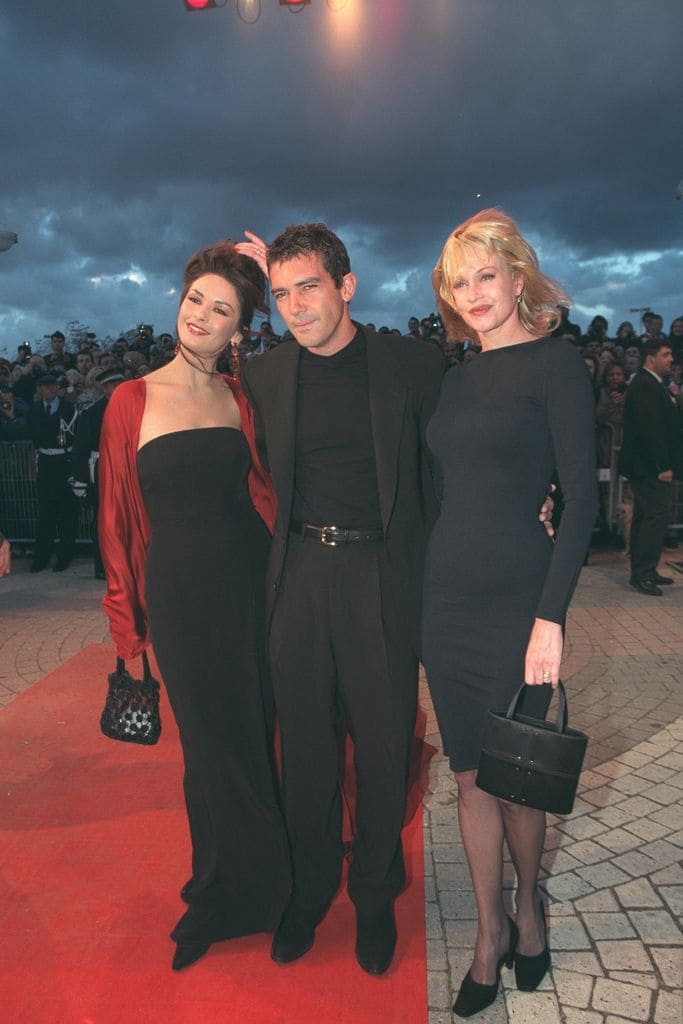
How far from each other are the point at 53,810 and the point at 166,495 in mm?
2090

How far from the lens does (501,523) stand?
2438mm

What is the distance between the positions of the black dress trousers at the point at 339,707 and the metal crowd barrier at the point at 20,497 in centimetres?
809

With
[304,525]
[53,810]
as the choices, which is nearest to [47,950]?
[53,810]

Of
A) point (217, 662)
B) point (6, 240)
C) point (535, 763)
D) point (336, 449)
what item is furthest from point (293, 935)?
point (6, 240)

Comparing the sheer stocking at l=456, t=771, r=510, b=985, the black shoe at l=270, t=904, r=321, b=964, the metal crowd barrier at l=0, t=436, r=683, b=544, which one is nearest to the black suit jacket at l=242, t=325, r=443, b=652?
the sheer stocking at l=456, t=771, r=510, b=985

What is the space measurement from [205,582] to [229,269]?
1142 mm

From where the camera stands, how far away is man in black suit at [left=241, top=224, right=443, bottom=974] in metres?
2.71

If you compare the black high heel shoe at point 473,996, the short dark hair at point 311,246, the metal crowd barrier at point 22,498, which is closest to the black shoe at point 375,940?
the black high heel shoe at point 473,996

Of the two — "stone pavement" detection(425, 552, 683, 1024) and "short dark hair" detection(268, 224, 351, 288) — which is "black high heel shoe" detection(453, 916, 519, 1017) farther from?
"short dark hair" detection(268, 224, 351, 288)

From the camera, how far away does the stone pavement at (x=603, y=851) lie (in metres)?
2.66

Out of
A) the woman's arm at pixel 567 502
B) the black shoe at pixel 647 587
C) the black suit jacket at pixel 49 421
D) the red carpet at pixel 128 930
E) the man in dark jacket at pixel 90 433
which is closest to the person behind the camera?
the woman's arm at pixel 567 502

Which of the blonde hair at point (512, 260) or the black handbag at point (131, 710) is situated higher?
the blonde hair at point (512, 260)

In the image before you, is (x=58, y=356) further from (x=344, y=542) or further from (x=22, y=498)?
(x=344, y=542)

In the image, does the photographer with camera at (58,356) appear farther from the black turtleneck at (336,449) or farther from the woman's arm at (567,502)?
the woman's arm at (567,502)
